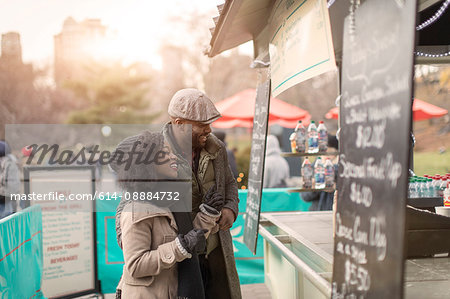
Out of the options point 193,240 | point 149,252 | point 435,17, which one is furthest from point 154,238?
point 435,17

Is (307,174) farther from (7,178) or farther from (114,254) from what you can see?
(7,178)

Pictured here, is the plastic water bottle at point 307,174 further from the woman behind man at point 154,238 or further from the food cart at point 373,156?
the woman behind man at point 154,238

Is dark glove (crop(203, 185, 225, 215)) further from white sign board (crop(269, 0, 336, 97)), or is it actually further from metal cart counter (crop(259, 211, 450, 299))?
white sign board (crop(269, 0, 336, 97))

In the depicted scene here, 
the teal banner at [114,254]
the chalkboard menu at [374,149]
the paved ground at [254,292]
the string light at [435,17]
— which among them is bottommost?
the paved ground at [254,292]

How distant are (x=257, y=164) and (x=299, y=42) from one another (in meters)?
1.83

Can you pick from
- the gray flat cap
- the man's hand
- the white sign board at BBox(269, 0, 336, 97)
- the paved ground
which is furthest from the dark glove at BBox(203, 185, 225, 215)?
the paved ground

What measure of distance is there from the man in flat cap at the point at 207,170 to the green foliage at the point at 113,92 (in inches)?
952

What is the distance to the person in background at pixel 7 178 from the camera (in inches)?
257

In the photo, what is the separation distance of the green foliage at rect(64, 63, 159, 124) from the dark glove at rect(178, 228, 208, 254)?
24.8m

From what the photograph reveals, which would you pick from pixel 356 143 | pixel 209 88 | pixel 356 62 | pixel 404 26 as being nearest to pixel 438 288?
pixel 356 143

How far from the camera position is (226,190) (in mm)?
3141

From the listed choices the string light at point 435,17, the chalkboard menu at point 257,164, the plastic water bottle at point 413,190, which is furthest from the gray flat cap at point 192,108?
the string light at point 435,17

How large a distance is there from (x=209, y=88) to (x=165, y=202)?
2573cm

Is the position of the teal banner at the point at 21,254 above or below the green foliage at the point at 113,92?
below
